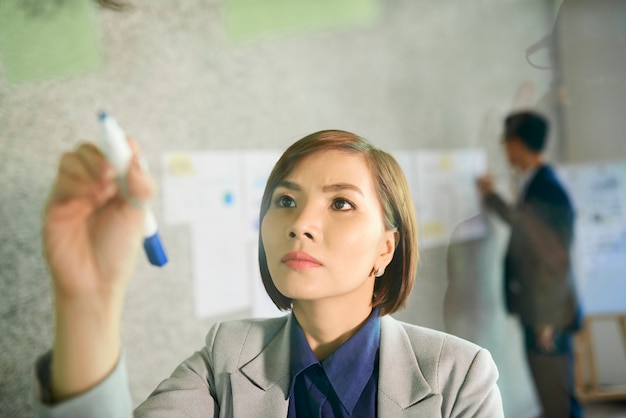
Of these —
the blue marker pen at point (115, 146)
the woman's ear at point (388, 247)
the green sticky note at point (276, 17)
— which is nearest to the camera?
the blue marker pen at point (115, 146)

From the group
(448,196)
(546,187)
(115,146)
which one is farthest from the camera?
(546,187)

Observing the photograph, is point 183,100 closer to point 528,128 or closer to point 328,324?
point 328,324

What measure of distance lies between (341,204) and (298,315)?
0.11 metres

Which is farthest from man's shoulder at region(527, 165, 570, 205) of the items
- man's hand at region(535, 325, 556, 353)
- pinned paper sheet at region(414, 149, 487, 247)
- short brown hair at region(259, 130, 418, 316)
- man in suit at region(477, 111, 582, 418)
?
short brown hair at region(259, 130, 418, 316)

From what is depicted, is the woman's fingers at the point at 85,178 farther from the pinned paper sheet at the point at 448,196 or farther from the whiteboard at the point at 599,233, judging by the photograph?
the whiteboard at the point at 599,233

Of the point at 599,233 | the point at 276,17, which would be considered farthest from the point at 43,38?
the point at 599,233

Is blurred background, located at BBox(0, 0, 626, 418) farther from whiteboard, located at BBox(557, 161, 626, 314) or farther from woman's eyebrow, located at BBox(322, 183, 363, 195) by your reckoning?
whiteboard, located at BBox(557, 161, 626, 314)

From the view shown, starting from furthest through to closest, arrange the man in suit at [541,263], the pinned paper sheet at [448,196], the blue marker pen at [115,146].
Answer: the man in suit at [541,263] < the pinned paper sheet at [448,196] < the blue marker pen at [115,146]

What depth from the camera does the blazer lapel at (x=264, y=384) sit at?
1.58ft

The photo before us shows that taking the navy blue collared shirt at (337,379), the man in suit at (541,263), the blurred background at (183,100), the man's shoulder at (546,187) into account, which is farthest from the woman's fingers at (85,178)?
the man's shoulder at (546,187)

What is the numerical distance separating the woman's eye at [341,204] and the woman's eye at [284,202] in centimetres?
4

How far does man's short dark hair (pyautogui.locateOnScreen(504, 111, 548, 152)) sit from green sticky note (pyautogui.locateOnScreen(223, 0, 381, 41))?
2.35 feet

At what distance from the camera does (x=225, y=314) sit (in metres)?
0.61

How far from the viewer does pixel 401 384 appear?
0.47 meters
